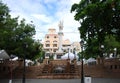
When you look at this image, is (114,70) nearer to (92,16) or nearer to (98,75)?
(98,75)

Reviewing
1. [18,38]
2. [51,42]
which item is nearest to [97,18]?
[18,38]

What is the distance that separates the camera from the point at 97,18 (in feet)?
75.9

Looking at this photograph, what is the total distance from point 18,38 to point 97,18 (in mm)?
15447

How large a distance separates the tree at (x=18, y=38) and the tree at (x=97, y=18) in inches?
380

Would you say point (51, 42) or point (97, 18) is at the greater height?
point (51, 42)

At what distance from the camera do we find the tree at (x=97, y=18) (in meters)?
22.2

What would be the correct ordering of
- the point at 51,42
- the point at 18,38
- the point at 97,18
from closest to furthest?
the point at 97,18
the point at 18,38
the point at 51,42

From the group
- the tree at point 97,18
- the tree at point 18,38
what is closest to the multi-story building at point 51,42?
the tree at point 18,38

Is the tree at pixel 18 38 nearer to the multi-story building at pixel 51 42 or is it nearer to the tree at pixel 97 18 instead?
the tree at pixel 97 18

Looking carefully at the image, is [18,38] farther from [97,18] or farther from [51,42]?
[51,42]

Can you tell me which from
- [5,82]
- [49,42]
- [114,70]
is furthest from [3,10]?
[49,42]

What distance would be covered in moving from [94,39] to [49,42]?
10345cm

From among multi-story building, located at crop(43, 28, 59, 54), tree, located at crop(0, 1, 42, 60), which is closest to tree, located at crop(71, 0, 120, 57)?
tree, located at crop(0, 1, 42, 60)

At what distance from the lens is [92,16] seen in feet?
76.9
